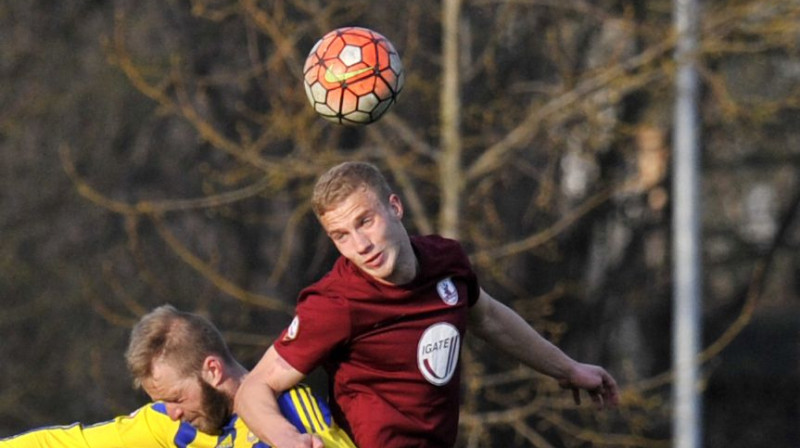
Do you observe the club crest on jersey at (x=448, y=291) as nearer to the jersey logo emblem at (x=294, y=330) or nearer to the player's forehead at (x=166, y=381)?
the jersey logo emblem at (x=294, y=330)

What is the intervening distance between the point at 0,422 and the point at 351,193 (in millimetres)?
12915

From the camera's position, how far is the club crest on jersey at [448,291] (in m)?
4.85

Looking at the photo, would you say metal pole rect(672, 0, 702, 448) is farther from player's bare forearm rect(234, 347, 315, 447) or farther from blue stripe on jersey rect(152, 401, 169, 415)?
player's bare forearm rect(234, 347, 315, 447)

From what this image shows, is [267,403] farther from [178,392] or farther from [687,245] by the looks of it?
[687,245]

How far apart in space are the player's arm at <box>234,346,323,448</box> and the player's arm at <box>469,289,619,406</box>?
0.77 metres

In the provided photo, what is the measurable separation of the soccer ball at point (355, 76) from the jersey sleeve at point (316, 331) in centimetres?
158

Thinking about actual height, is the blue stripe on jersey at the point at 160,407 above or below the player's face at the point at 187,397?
below

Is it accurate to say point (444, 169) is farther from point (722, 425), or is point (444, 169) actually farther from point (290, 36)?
point (722, 425)

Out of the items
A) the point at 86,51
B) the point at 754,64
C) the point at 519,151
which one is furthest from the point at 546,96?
the point at 86,51

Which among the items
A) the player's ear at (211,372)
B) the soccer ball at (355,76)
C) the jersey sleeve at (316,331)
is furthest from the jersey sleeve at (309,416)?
the soccer ball at (355,76)

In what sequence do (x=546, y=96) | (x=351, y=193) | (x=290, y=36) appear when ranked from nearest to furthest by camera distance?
(x=351, y=193)
(x=290, y=36)
(x=546, y=96)

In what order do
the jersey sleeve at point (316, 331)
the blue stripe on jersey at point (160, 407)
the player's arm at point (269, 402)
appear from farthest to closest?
the blue stripe on jersey at point (160, 407) → the jersey sleeve at point (316, 331) → the player's arm at point (269, 402)

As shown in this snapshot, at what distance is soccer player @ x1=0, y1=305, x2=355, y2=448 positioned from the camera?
5.00 meters

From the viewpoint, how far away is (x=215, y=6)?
13250 millimetres
